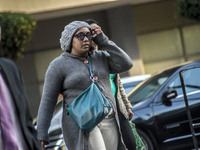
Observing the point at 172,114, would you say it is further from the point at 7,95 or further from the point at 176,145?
the point at 7,95

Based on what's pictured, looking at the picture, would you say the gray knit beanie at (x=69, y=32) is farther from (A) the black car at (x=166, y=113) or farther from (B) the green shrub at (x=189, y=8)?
(B) the green shrub at (x=189, y=8)

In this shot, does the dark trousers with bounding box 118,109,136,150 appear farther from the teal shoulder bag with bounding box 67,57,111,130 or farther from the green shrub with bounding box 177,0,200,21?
the green shrub with bounding box 177,0,200,21

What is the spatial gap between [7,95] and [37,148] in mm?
367

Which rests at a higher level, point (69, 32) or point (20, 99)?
point (69, 32)

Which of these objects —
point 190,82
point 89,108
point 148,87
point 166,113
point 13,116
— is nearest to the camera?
point 13,116

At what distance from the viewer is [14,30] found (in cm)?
1109

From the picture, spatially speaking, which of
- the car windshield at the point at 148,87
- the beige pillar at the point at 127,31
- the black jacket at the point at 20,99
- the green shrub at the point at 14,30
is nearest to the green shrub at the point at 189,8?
the beige pillar at the point at 127,31

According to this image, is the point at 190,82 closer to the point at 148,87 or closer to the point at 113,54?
the point at 148,87

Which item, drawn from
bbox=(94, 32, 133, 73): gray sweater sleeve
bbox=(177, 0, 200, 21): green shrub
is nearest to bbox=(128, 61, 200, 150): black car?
bbox=(94, 32, 133, 73): gray sweater sleeve

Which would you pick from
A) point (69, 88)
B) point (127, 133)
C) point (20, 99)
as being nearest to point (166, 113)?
point (127, 133)

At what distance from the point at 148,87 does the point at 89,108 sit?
3823 mm

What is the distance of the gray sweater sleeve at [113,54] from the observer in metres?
4.04

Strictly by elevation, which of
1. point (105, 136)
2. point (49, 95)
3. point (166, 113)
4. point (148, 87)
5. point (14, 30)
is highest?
point (14, 30)

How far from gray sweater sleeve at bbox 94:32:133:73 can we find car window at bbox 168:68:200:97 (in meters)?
1.54
